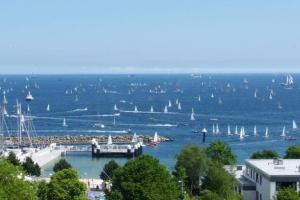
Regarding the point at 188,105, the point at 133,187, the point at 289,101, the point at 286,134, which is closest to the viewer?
the point at 133,187

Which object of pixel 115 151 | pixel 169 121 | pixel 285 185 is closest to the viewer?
pixel 285 185

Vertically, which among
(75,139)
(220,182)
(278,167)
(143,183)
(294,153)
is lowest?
(75,139)

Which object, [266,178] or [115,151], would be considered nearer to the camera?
[266,178]

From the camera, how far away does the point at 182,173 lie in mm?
36375

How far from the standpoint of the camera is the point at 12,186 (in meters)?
24.7

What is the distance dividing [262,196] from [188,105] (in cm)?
10460

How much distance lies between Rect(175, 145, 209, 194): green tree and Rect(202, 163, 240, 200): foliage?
2.38 meters

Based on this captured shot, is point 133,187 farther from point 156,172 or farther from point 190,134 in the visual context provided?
point 190,134

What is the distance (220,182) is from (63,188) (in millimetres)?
9803

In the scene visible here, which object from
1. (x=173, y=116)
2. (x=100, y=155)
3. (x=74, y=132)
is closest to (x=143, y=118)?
(x=173, y=116)

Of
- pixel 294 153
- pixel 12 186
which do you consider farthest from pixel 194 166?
pixel 12 186

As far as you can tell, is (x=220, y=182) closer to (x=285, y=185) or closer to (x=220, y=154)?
(x=285, y=185)

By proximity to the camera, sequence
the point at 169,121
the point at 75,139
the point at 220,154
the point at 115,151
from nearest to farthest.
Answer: the point at 220,154, the point at 115,151, the point at 75,139, the point at 169,121

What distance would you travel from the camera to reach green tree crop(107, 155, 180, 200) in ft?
92.1
